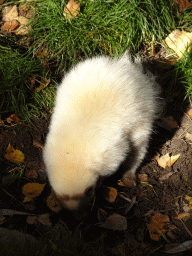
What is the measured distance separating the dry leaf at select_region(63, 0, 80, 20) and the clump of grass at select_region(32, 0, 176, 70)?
0.06 meters

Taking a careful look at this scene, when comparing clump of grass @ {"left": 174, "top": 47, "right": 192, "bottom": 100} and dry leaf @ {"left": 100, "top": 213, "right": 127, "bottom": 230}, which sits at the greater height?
clump of grass @ {"left": 174, "top": 47, "right": 192, "bottom": 100}

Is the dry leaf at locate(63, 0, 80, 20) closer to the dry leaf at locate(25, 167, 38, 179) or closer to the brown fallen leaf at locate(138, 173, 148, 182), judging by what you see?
the dry leaf at locate(25, 167, 38, 179)

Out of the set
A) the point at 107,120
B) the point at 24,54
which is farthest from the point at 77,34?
the point at 107,120

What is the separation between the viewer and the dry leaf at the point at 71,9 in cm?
402

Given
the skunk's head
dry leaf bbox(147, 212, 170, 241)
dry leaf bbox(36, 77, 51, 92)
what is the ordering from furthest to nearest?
1. dry leaf bbox(36, 77, 51, 92)
2. dry leaf bbox(147, 212, 170, 241)
3. the skunk's head

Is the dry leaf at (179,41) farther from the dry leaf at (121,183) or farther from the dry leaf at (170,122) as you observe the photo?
the dry leaf at (121,183)

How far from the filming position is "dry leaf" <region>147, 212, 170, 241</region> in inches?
122

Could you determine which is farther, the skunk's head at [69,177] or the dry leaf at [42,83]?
the dry leaf at [42,83]

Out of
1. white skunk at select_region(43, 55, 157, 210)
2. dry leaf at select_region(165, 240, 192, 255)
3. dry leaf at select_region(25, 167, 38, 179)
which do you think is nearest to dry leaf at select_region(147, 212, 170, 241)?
dry leaf at select_region(165, 240, 192, 255)

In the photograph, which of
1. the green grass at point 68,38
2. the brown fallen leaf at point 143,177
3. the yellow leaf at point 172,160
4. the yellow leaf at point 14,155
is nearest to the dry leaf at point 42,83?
the green grass at point 68,38

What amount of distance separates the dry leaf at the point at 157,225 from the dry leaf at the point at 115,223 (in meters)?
0.28

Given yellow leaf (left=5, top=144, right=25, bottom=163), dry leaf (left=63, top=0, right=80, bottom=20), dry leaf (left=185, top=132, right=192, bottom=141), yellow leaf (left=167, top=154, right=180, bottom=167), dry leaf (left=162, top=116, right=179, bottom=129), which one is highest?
dry leaf (left=63, top=0, right=80, bottom=20)

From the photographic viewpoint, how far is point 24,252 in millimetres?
2797

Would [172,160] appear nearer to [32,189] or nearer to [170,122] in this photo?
[170,122]
